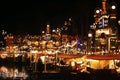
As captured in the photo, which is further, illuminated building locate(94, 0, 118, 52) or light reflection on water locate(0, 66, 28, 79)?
illuminated building locate(94, 0, 118, 52)

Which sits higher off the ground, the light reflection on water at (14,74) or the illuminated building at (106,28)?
the illuminated building at (106,28)

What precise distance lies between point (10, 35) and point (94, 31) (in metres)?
23.1

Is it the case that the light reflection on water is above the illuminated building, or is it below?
below

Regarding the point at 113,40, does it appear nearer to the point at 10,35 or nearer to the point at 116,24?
the point at 116,24

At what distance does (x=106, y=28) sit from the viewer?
61844mm

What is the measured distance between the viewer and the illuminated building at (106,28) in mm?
58812

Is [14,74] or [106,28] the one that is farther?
[106,28]

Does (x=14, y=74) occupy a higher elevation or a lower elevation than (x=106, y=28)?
lower

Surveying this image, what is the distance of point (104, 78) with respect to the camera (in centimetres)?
2348

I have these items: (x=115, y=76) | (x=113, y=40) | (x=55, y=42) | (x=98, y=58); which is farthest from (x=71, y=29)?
(x=115, y=76)

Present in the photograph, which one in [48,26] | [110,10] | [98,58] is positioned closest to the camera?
[98,58]

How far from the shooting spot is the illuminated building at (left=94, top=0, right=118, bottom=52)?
58.8 metres

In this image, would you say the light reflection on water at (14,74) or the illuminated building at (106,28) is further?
the illuminated building at (106,28)

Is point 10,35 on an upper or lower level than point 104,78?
upper
